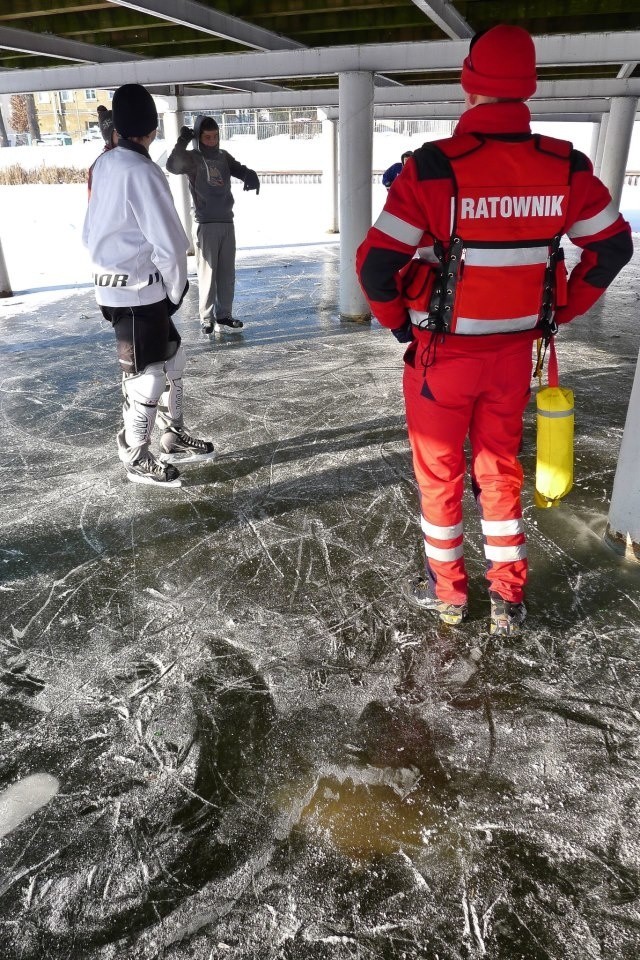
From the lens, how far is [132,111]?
2.98 meters

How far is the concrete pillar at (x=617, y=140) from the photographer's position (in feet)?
35.5

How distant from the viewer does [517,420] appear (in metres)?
2.36

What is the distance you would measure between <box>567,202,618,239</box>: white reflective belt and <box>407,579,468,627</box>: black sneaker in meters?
1.38

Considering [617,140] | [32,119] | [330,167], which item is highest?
[32,119]

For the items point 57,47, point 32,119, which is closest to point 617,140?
point 57,47

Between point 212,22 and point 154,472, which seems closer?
point 154,472

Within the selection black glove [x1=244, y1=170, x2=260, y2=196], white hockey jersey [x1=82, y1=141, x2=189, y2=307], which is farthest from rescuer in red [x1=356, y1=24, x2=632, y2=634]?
black glove [x1=244, y1=170, x2=260, y2=196]

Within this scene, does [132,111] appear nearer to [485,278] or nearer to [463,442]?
[485,278]

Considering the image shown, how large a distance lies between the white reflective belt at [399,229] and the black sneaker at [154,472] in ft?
Result: 6.87

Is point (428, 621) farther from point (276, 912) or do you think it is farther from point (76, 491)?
point (76, 491)

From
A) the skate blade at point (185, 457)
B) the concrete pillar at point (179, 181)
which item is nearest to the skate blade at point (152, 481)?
the skate blade at point (185, 457)

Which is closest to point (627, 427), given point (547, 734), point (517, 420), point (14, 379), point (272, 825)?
point (517, 420)

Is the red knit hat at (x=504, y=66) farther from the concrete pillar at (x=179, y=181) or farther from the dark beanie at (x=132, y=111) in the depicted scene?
the concrete pillar at (x=179, y=181)

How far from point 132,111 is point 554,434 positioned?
2357 millimetres
